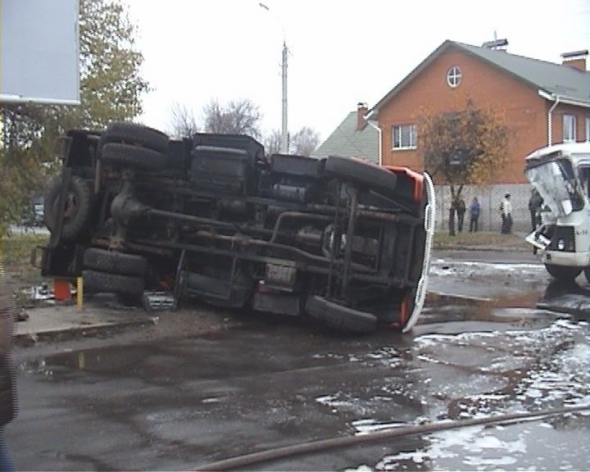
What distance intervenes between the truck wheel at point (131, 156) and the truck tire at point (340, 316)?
2.66 m

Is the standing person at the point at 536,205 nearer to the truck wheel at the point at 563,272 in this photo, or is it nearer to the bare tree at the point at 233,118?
the truck wheel at the point at 563,272

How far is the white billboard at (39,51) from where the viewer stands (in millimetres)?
11398

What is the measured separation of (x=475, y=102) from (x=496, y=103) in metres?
1.01

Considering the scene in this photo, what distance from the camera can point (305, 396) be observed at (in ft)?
23.8

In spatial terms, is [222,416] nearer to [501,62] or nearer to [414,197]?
[414,197]

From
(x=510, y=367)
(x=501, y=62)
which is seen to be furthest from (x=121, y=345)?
(x=501, y=62)

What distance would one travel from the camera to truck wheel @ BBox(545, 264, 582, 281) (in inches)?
637

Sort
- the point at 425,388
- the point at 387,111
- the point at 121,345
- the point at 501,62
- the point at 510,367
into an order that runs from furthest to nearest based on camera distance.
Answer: the point at 387,111 → the point at 501,62 → the point at 121,345 → the point at 510,367 → the point at 425,388

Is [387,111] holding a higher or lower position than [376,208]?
higher

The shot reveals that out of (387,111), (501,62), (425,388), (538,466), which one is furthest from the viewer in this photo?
(387,111)

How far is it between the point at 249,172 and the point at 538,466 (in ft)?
19.9

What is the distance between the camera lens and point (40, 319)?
34.5 feet

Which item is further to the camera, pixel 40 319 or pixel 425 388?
pixel 40 319

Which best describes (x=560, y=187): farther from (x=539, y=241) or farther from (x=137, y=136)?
(x=137, y=136)
